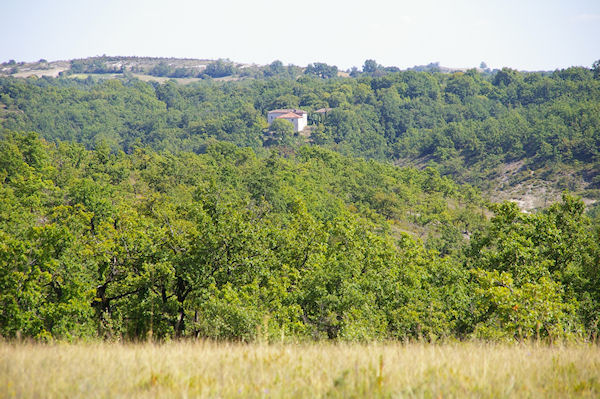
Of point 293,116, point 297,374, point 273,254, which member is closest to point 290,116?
point 293,116

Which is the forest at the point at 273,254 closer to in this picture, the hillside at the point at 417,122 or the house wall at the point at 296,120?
the hillside at the point at 417,122

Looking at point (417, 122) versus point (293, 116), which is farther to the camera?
point (417, 122)

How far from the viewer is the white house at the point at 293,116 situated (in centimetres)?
15912

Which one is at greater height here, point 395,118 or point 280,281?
point 395,118

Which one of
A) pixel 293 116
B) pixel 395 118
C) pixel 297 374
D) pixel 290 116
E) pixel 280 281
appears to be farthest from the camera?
pixel 395 118

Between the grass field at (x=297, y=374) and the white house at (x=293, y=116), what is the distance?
15221 centimetres

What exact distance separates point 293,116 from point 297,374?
155664 millimetres

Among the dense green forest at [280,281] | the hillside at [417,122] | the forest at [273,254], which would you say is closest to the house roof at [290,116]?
the hillside at [417,122]

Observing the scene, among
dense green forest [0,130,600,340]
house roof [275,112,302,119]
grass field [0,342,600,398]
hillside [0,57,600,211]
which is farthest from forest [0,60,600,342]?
house roof [275,112,302,119]

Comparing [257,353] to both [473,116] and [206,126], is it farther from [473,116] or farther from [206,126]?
[473,116]

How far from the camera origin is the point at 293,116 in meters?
160

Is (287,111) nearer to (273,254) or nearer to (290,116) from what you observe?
(290,116)

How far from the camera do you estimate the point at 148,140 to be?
158 metres

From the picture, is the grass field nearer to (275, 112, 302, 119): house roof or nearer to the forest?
the forest
